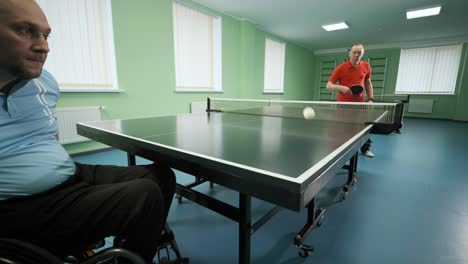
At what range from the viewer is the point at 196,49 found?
4758 mm

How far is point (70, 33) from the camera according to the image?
304cm

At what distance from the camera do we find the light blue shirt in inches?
27.6

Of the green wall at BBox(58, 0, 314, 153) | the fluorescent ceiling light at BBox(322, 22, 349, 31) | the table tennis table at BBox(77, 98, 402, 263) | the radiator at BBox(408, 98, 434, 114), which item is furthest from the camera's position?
the radiator at BBox(408, 98, 434, 114)

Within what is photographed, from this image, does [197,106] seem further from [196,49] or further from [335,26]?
[335,26]

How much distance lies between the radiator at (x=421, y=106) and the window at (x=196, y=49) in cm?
749

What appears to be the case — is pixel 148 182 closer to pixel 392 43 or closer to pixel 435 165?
pixel 435 165

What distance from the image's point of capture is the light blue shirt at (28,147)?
2.30 feet

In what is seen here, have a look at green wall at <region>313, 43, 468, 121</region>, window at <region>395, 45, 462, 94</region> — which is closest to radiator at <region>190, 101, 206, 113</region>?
green wall at <region>313, 43, 468, 121</region>

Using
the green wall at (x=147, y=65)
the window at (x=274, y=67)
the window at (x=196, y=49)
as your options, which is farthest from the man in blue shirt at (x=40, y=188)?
the window at (x=274, y=67)

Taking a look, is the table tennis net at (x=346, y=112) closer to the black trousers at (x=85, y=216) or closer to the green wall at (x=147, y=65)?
the green wall at (x=147, y=65)

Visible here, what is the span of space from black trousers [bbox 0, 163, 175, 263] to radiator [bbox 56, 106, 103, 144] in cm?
277

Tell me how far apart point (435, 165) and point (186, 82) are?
4.34 metres

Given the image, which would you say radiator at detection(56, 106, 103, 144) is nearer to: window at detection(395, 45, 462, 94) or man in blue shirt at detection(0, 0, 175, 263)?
man in blue shirt at detection(0, 0, 175, 263)

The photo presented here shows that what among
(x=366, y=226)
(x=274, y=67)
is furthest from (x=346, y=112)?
(x=274, y=67)
